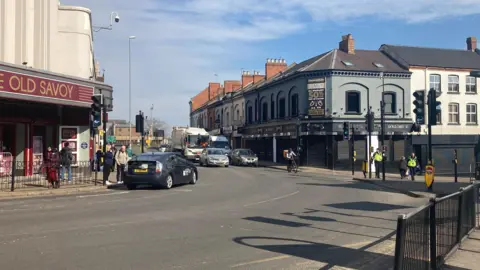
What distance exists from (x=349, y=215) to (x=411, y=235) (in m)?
7.26

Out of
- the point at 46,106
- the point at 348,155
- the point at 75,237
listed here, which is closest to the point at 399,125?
the point at 348,155

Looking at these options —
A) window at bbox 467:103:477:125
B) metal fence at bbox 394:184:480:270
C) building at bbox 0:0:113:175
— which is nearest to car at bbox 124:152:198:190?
building at bbox 0:0:113:175

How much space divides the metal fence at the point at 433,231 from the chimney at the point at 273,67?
46537mm

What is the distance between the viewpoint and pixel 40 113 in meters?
22.4

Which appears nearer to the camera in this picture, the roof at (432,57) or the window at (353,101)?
the window at (353,101)

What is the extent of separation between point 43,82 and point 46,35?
15.3 feet

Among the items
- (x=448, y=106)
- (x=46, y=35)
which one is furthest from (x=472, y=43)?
(x=46, y=35)

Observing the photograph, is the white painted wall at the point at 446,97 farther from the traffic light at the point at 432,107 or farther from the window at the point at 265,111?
the traffic light at the point at 432,107

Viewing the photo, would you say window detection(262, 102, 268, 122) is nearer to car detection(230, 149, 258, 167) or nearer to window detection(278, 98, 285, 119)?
window detection(278, 98, 285, 119)

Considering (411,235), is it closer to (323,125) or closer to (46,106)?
(46,106)

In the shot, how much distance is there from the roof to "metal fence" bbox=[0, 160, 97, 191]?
30.4m

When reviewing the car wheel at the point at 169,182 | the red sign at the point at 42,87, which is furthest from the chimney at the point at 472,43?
the red sign at the point at 42,87

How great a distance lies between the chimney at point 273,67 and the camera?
55.2m

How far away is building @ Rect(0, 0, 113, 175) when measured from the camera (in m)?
19.8
